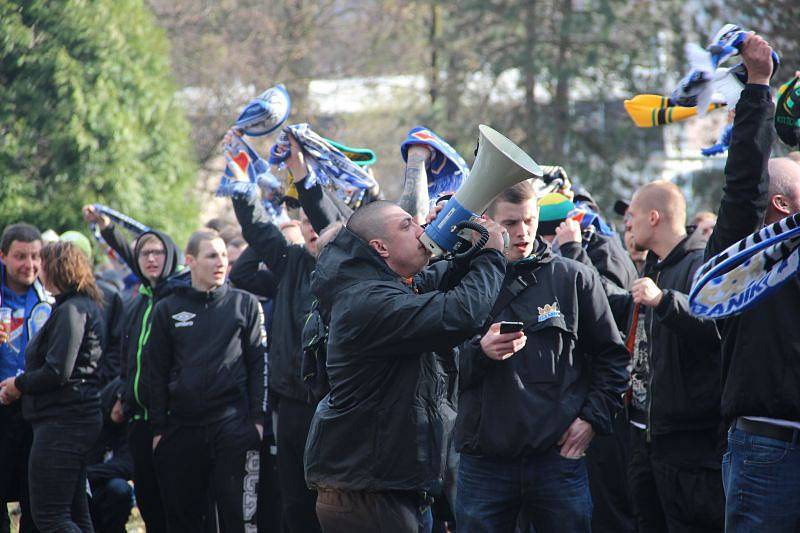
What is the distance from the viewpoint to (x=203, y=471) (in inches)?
265

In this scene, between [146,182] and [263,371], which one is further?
[146,182]

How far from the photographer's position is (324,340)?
4598mm

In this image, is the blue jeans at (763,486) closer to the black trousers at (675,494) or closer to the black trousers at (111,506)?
the black trousers at (675,494)

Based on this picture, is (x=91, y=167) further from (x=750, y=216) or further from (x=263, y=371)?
(x=750, y=216)

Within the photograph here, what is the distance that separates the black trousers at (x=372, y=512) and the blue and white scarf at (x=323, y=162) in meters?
2.75

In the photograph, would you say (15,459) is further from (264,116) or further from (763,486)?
(763,486)

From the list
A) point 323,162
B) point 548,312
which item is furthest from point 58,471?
point 548,312

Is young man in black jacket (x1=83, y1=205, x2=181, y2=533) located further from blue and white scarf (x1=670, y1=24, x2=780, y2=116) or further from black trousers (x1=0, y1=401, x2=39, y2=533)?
blue and white scarf (x1=670, y1=24, x2=780, y2=116)

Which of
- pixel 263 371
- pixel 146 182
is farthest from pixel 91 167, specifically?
pixel 263 371

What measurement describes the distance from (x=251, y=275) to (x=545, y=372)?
3420 mm

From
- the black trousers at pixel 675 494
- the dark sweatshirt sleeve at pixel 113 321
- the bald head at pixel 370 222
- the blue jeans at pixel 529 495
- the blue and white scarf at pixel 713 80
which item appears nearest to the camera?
the blue and white scarf at pixel 713 80

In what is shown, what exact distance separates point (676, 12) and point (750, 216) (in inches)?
555

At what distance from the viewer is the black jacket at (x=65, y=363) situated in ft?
21.9

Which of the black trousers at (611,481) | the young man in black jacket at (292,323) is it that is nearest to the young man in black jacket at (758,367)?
the black trousers at (611,481)
